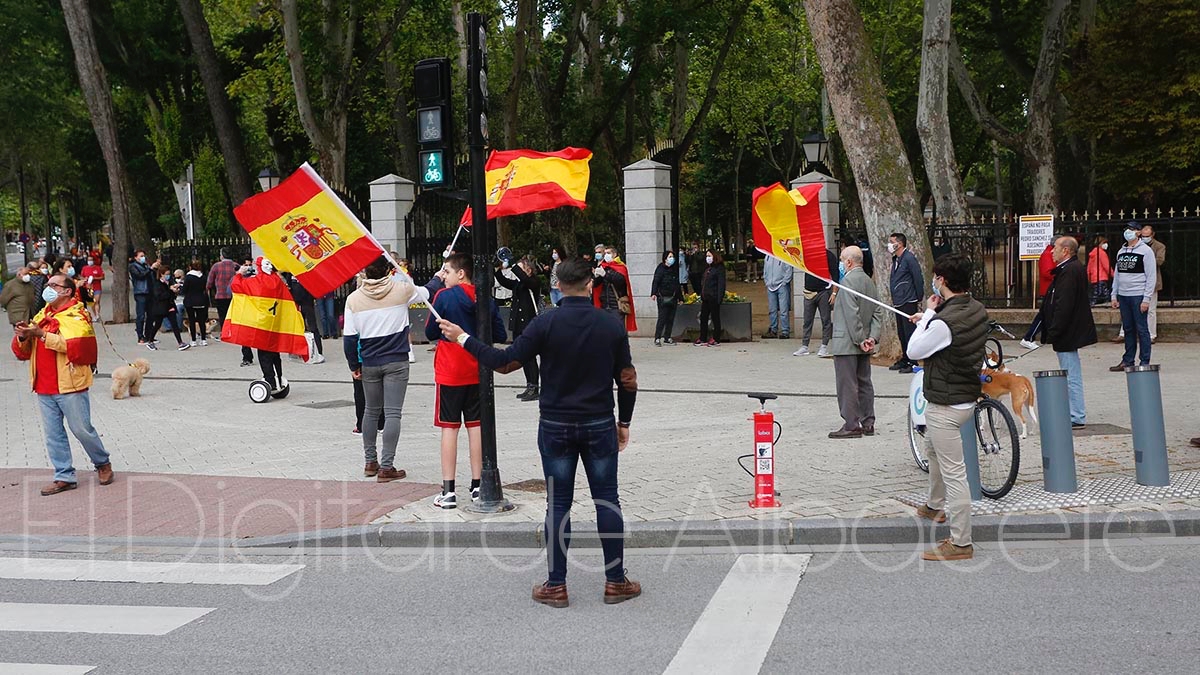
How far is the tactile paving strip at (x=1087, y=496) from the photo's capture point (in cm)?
773

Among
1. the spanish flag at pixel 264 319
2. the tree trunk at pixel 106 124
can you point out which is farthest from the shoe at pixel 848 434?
the tree trunk at pixel 106 124

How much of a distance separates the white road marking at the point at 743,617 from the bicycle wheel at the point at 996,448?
1716 mm

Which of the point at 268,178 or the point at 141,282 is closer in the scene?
the point at 141,282

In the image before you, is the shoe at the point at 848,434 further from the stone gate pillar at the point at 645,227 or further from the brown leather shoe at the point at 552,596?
the stone gate pillar at the point at 645,227

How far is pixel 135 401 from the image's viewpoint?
14.9m

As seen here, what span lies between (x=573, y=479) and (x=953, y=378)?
238 cm

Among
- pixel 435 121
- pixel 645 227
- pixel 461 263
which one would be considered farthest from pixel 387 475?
pixel 645 227

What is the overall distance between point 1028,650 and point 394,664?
2900 mm

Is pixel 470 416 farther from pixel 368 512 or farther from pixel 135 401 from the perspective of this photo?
pixel 135 401

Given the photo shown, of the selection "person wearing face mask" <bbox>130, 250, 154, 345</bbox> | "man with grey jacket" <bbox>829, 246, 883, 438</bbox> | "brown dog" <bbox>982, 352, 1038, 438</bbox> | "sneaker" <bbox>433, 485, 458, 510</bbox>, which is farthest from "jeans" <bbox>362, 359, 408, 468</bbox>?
"person wearing face mask" <bbox>130, 250, 154, 345</bbox>

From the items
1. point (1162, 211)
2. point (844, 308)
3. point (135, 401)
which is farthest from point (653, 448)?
point (1162, 211)

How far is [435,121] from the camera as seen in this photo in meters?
8.18

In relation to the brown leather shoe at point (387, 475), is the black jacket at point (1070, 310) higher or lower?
higher

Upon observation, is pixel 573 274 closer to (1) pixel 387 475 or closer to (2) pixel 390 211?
(1) pixel 387 475
